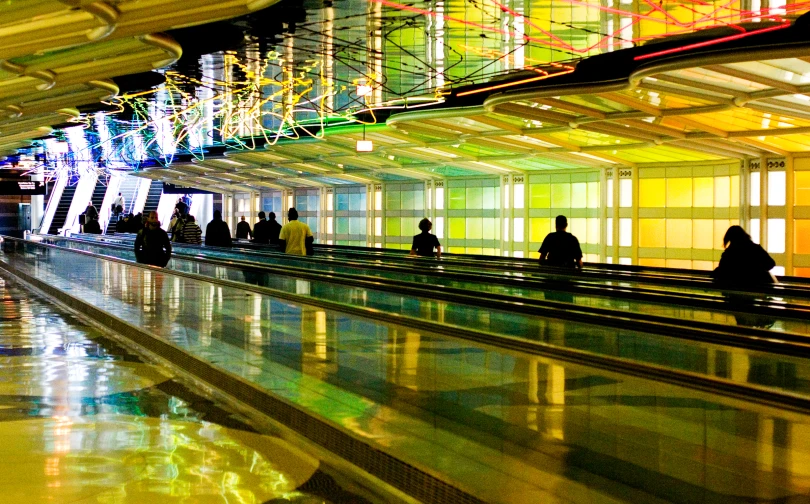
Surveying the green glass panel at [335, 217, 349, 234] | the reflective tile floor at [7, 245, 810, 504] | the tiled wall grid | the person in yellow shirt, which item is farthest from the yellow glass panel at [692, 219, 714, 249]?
the green glass panel at [335, 217, 349, 234]

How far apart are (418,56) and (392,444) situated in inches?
599

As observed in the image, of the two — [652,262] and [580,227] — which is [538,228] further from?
[652,262]

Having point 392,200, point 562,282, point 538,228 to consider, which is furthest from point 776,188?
point 392,200

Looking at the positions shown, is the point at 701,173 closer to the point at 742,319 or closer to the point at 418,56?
the point at 418,56

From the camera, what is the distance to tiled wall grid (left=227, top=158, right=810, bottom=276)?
24453 millimetres

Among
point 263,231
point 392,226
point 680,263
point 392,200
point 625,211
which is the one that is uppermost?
point 392,200

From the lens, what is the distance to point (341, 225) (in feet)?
148

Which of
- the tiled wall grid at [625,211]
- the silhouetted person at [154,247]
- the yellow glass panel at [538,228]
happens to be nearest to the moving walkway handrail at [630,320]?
the silhouetted person at [154,247]

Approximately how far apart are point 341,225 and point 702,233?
2118 cm

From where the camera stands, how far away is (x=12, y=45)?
35.1 feet

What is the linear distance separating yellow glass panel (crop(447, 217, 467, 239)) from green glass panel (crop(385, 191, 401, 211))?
3.84 meters

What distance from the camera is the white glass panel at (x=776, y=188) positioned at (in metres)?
24.3

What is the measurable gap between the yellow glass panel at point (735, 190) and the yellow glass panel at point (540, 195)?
23.7 feet

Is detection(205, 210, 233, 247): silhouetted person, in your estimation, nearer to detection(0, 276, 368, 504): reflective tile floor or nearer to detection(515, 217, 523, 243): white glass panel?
detection(515, 217, 523, 243): white glass panel
